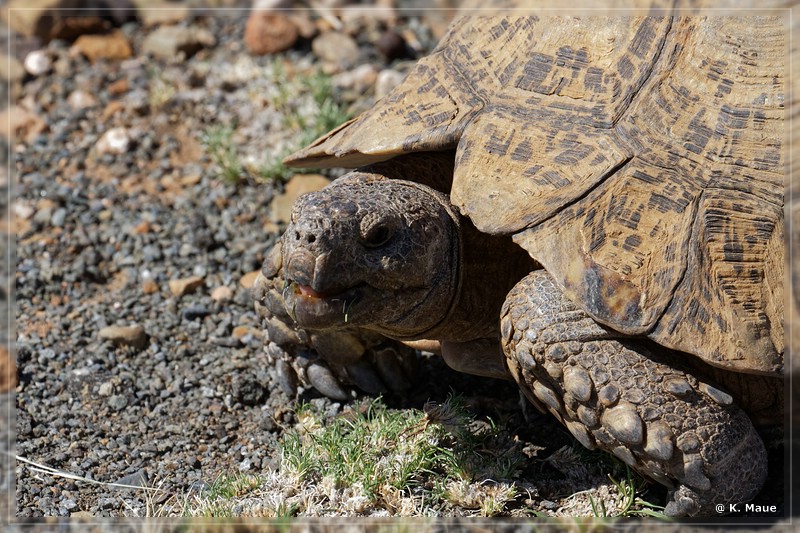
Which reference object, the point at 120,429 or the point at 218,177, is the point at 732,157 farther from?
the point at 218,177

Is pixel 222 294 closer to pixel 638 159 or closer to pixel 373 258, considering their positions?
pixel 373 258

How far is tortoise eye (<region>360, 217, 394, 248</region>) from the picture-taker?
10.5ft

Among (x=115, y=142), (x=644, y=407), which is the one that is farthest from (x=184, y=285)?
(x=644, y=407)

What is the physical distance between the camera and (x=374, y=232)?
3.22 m

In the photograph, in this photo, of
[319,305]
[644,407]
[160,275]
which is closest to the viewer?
[644,407]

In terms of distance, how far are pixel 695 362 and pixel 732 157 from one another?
0.72m

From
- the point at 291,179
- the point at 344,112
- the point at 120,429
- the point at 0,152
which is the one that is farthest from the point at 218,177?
the point at 120,429

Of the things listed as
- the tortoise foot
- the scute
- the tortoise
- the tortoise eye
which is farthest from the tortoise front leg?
the tortoise foot

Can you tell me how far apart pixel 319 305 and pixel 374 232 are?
0.31m

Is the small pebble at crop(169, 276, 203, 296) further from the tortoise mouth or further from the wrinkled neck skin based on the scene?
the tortoise mouth

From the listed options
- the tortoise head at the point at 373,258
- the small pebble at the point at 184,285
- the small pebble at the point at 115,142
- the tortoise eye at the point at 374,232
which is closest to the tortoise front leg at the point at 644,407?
the tortoise head at the point at 373,258

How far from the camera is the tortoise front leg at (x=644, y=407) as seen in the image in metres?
3.01

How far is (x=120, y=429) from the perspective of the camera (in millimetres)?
3863

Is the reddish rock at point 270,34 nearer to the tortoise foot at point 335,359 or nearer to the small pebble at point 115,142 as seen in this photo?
the small pebble at point 115,142
